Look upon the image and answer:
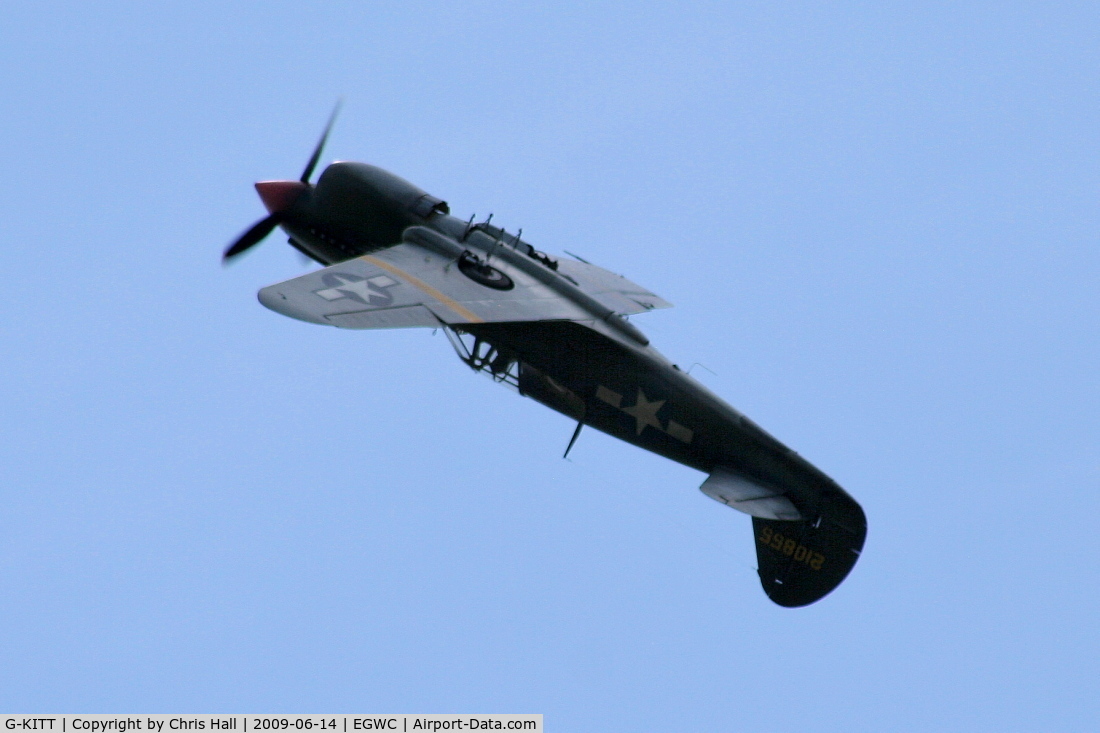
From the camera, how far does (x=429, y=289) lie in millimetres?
20266

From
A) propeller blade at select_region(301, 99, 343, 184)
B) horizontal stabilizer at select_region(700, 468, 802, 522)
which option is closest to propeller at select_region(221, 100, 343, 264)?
propeller blade at select_region(301, 99, 343, 184)

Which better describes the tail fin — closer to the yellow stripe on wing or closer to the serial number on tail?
the serial number on tail

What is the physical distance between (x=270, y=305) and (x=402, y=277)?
2.62 m

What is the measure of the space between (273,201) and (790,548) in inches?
391

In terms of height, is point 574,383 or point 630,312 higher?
point 630,312

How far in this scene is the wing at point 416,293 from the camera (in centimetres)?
1877

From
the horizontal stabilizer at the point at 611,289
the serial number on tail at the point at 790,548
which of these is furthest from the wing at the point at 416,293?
the serial number on tail at the point at 790,548

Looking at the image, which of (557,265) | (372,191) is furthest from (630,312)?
(372,191)

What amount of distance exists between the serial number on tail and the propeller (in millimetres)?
9206

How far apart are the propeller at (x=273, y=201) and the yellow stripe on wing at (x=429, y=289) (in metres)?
3.54

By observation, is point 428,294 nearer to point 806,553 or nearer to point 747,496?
point 747,496

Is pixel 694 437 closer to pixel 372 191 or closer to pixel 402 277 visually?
pixel 402 277

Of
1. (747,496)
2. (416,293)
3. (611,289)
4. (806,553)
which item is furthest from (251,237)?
(806,553)

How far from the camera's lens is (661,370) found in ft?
67.6
